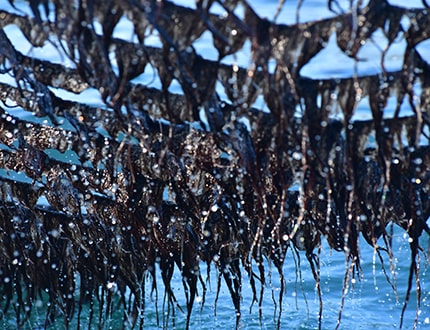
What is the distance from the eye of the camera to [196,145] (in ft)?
12.9

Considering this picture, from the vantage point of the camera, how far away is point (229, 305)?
765cm

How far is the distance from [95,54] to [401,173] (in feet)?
5.24

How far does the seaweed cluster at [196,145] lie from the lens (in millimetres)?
3008

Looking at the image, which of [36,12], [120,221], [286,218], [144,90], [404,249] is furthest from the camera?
[404,249]

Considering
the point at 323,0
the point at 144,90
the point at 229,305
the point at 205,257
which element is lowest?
the point at 229,305

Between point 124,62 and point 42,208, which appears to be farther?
point 42,208

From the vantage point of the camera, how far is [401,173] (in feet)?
12.0

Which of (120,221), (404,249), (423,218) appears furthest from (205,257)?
(404,249)

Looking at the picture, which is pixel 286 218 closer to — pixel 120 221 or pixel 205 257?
pixel 205 257

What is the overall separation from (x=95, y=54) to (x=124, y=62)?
133 millimetres

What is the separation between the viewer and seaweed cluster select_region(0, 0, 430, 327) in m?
3.01

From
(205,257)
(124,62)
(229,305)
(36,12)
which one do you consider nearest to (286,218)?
(205,257)

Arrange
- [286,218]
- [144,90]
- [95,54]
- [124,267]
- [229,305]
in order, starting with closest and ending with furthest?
[95,54]
[144,90]
[286,218]
[124,267]
[229,305]

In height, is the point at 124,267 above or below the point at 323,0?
below
